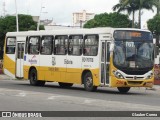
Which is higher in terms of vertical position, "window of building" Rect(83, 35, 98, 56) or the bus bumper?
"window of building" Rect(83, 35, 98, 56)

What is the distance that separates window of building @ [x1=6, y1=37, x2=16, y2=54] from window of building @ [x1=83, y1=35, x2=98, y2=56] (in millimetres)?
7599

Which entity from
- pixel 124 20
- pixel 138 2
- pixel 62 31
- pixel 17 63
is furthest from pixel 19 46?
pixel 124 20

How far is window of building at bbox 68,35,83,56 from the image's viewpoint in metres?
27.4

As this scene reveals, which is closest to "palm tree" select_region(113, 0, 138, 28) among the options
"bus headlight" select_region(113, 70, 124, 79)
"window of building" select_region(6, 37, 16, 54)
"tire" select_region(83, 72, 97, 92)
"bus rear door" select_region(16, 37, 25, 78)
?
"window of building" select_region(6, 37, 16, 54)

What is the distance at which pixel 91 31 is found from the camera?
2673 cm

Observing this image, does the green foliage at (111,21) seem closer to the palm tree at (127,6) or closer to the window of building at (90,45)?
the palm tree at (127,6)

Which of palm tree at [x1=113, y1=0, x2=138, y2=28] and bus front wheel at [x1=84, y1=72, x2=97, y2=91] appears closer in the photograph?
bus front wheel at [x1=84, y1=72, x2=97, y2=91]

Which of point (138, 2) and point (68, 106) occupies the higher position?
point (138, 2)

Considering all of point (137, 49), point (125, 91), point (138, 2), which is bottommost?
point (125, 91)

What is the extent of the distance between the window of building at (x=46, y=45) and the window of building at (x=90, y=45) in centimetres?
329

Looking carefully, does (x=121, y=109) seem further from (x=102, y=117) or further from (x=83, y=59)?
(x=83, y=59)

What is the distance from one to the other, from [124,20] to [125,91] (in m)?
60.3

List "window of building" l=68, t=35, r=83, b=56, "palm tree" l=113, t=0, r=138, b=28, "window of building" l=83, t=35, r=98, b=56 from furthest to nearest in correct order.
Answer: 1. "palm tree" l=113, t=0, r=138, b=28
2. "window of building" l=68, t=35, r=83, b=56
3. "window of building" l=83, t=35, r=98, b=56

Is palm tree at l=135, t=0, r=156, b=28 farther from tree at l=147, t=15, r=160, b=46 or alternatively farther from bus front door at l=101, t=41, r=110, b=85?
bus front door at l=101, t=41, r=110, b=85
